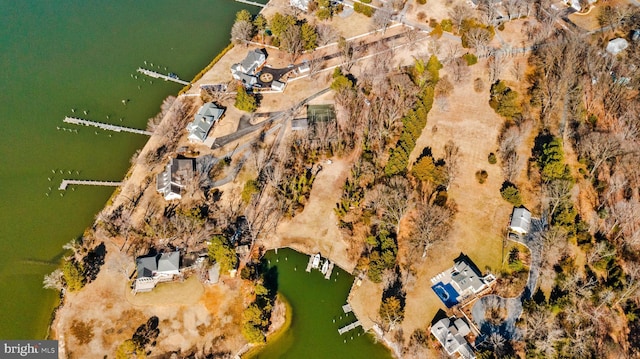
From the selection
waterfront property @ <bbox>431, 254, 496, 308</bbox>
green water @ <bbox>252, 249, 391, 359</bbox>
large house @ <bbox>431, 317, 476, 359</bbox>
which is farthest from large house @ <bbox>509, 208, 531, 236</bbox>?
green water @ <bbox>252, 249, 391, 359</bbox>

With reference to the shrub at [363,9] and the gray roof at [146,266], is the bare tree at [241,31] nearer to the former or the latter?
the shrub at [363,9]

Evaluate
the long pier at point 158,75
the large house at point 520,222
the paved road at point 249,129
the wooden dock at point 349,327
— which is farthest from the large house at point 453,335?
the long pier at point 158,75

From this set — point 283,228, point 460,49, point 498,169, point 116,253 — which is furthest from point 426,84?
point 116,253

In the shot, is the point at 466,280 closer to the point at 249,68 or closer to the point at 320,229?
the point at 320,229

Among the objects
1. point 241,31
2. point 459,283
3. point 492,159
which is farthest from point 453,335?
point 241,31

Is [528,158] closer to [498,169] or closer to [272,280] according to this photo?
[498,169]

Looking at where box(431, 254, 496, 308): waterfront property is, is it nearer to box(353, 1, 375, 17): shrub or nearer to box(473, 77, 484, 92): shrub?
box(473, 77, 484, 92): shrub
